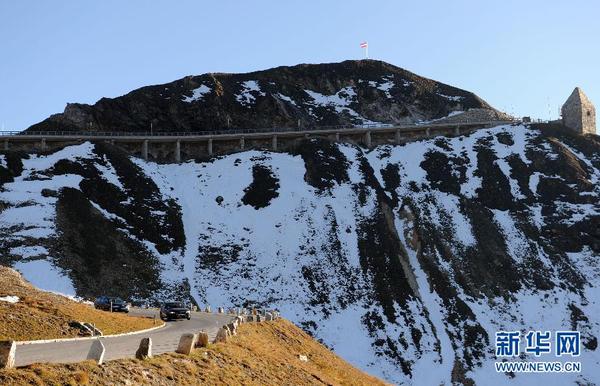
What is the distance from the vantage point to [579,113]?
11475 centimetres

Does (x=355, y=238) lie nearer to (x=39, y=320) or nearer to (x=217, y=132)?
(x=217, y=132)

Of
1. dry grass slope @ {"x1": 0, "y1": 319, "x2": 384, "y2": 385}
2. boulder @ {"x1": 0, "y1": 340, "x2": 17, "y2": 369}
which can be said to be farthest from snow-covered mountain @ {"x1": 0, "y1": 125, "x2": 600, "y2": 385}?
boulder @ {"x1": 0, "y1": 340, "x2": 17, "y2": 369}

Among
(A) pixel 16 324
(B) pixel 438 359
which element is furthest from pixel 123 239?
(A) pixel 16 324

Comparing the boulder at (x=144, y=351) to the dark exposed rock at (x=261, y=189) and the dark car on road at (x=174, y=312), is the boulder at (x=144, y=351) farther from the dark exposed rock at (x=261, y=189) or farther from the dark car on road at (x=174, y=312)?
the dark exposed rock at (x=261, y=189)

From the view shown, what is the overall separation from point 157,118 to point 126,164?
63.4 feet

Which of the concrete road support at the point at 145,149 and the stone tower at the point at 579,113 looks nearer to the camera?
the concrete road support at the point at 145,149

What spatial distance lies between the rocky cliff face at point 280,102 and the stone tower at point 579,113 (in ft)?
42.1

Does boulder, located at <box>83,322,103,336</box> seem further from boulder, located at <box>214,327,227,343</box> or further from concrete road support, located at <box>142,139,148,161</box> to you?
concrete road support, located at <box>142,139,148,161</box>

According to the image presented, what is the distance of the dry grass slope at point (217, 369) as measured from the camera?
13336 millimetres

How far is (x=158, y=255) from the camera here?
7588 centimetres

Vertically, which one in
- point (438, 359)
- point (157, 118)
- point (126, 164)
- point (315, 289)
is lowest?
point (438, 359)

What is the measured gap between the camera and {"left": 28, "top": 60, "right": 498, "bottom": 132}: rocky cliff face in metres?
109

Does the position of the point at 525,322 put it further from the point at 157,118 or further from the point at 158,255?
the point at 157,118

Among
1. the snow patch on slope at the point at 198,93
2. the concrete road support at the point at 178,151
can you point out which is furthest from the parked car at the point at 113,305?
the snow patch on slope at the point at 198,93
